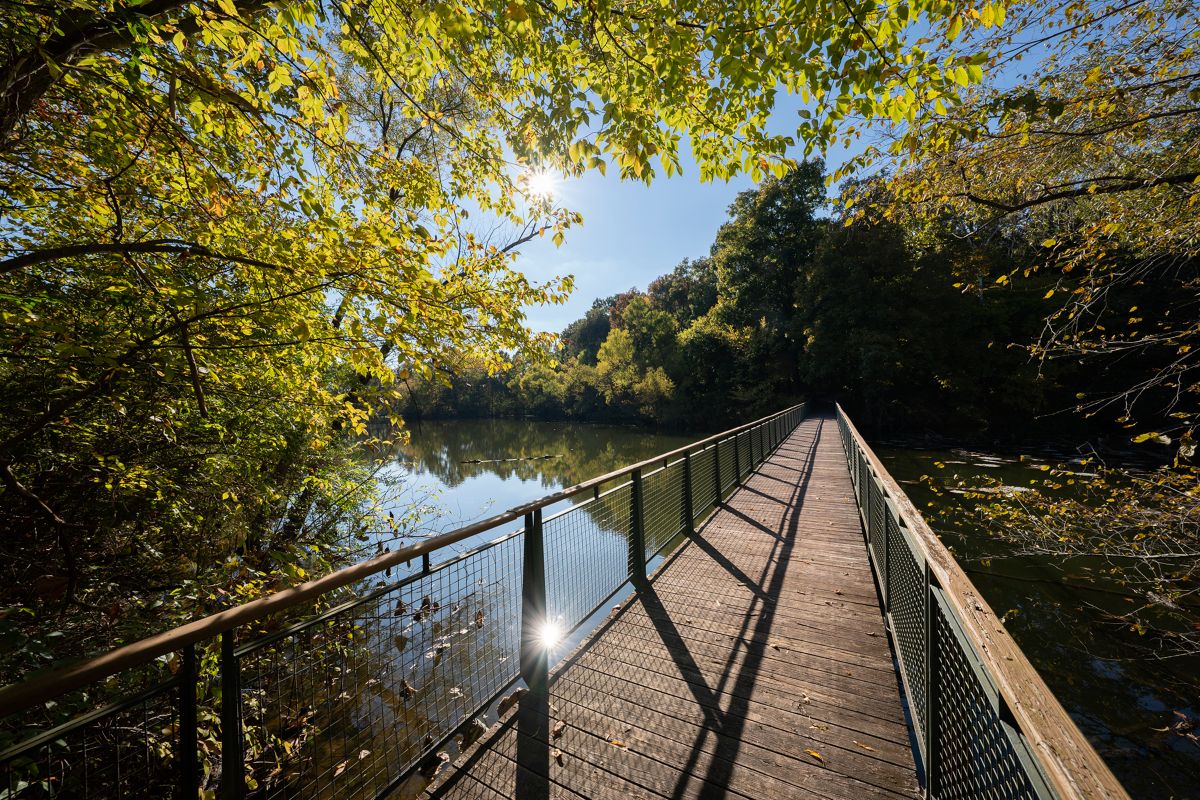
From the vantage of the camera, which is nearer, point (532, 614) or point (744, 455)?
point (532, 614)

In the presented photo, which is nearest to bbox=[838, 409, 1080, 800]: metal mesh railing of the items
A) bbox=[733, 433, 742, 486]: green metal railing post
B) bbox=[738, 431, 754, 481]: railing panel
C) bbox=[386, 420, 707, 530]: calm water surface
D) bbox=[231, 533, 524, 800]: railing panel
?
bbox=[231, 533, 524, 800]: railing panel

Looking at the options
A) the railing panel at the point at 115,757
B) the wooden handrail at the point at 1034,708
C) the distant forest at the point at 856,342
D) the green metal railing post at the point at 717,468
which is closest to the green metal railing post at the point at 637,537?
the wooden handrail at the point at 1034,708

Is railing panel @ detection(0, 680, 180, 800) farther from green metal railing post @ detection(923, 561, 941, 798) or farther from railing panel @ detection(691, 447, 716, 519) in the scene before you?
railing panel @ detection(691, 447, 716, 519)

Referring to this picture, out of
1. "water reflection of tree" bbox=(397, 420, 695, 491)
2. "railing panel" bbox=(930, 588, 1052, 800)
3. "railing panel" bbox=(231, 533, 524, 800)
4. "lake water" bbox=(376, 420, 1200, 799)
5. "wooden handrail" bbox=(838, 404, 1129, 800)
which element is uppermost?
"wooden handrail" bbox=(838, 404, 1129, 800)

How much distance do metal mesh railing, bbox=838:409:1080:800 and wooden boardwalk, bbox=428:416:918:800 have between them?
28cm

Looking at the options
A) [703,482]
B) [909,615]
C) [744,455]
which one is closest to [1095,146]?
[909,615]

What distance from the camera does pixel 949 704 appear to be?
1913 millimetres

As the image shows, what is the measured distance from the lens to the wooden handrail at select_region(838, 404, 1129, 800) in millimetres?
873

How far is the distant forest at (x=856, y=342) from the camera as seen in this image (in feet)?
73.6

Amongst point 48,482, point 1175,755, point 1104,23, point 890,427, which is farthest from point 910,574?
point 890,427

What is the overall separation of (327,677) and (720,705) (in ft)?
7.67

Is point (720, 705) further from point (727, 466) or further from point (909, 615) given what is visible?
point (727, 466)

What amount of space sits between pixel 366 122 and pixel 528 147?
7369 mm

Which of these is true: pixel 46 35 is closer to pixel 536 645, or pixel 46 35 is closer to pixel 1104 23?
pixel 536 645
